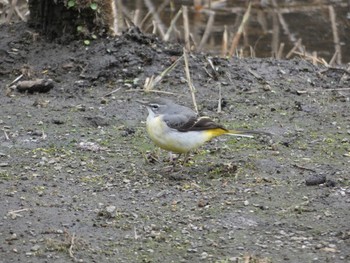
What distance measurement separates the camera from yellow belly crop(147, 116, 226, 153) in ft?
25.9

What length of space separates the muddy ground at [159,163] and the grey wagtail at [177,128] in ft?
0.83

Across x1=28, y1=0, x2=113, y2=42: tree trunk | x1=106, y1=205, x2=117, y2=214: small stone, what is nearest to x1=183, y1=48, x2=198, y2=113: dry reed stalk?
x1=28, y1=0, x2=113, y2=42: tree trunk

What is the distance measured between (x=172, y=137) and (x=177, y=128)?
0.40 ft

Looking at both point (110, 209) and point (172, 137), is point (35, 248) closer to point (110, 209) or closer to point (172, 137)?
point (110, 209)

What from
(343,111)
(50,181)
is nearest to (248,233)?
(50,181)

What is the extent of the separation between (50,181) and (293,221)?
2.11 meters

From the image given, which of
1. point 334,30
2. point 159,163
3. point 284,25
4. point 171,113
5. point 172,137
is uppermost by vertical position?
point 171,113

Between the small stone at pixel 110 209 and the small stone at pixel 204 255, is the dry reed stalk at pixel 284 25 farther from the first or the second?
the small stone at pixel 204 255

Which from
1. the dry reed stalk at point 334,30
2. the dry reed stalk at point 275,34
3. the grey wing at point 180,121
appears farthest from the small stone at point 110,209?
the dry reed stalk at point 334,30

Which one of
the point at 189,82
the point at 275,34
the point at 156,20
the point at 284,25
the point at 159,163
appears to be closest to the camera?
the point at 159,163

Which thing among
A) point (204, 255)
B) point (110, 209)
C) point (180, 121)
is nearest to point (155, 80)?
point (180, 121)

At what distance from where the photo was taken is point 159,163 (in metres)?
8.33

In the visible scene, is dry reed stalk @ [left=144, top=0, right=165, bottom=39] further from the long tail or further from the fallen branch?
the long tail

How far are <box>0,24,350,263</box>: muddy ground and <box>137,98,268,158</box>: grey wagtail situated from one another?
0.83ft
